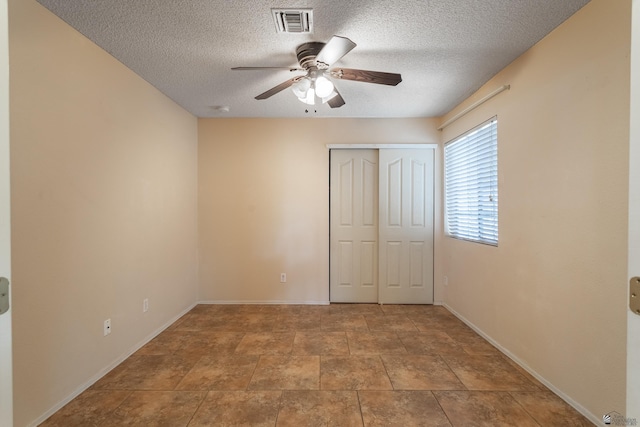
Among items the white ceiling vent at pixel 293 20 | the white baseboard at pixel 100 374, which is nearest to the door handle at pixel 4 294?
the white baseboard at pixel 100 374

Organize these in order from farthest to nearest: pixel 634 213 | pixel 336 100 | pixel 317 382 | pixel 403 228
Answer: pixel 403 228 < pixel 336 100 < pixel 317 382 < pixel 634 213

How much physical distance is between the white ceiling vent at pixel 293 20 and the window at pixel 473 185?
192 cm

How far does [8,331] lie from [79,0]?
1.99 meters

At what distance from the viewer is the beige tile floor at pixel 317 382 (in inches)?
69.4

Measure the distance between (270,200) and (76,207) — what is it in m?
2.16

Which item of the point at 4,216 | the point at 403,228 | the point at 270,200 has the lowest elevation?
the point at 403,228

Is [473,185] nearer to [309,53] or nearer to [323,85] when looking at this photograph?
[323,85]

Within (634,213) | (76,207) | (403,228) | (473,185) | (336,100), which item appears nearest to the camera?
(634,213)

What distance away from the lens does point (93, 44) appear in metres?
2.13

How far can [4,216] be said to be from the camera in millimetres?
652

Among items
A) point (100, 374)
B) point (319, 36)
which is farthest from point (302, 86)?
point (100, 374)

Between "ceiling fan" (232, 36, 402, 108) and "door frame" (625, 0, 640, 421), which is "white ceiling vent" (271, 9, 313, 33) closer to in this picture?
"ceiling fan" (232, 36, 402, 108)

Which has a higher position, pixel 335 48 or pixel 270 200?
pixel 335 48

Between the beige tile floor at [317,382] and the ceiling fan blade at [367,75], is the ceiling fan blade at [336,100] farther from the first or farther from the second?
the beige tile floor at [317,382]
